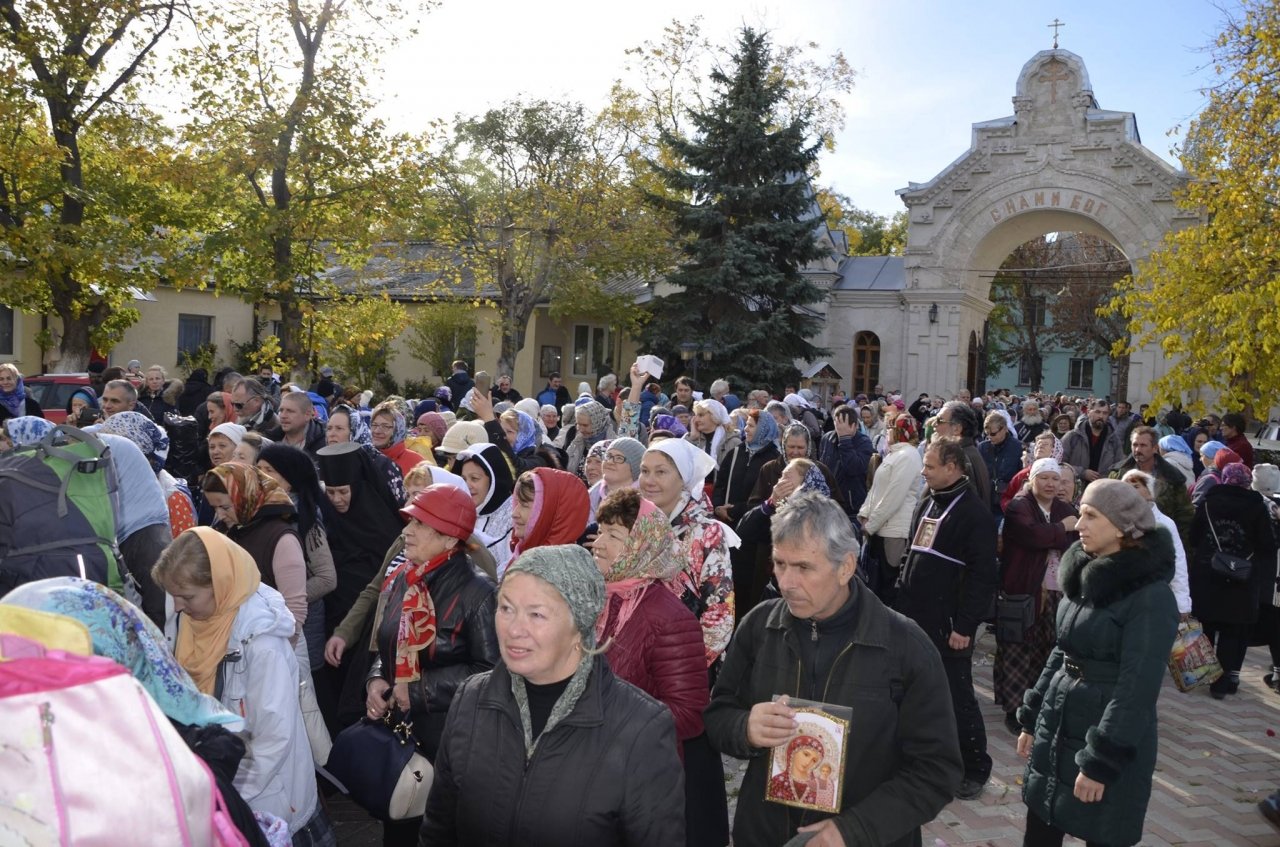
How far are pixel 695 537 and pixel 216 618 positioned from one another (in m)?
2.11

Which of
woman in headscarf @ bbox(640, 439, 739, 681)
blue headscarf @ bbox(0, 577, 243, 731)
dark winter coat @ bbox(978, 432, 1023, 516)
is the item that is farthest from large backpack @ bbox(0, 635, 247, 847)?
dark winter coat @ bbox(978, 432, 1023, 516)

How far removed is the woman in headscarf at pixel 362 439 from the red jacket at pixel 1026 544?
164 inches

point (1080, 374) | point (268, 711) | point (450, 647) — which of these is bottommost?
point (268, 711)

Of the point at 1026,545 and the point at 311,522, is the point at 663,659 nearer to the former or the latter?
the point at 311,522

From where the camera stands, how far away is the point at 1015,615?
6828mm

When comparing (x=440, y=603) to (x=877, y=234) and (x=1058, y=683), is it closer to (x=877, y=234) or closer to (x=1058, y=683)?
(x=1058, y=683)

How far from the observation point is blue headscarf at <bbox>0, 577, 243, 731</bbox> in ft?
7.38

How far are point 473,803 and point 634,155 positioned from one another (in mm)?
30848

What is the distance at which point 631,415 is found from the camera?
10.8 m

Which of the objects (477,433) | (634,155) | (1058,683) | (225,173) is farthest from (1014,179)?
(1058,683)

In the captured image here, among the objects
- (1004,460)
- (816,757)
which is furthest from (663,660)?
(1004,460)

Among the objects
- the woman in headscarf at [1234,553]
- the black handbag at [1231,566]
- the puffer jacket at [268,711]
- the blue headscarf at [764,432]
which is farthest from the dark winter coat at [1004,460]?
the puffer jacket at [268,711]

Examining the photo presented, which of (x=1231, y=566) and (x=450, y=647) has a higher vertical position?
(x=450, y=647)

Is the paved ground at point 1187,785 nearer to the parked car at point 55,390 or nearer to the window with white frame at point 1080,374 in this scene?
the parked car at point 55,390
